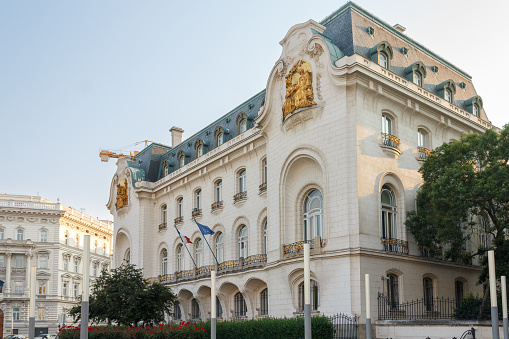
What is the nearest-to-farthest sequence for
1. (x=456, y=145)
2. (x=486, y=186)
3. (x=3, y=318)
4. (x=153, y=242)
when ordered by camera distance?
(x=486, y=186), (x=456, y=145), (x=153, y=242), (x=3, y=318)

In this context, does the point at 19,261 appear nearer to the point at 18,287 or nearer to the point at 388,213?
the point at 18,287

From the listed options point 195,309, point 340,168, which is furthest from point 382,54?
point 195,309

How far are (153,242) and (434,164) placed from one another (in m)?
28.8

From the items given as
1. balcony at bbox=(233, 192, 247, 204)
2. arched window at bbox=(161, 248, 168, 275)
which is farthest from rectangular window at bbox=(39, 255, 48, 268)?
balcony at bbox=(233, 192, 247, 204)

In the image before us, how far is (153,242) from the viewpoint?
51.5 m

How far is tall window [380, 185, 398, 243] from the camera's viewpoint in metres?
31.0

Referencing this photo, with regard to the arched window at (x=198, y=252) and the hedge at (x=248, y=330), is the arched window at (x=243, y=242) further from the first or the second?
the hedge at (x=248, y=330)

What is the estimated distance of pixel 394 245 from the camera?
101ft

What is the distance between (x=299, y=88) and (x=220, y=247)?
15.9 meters

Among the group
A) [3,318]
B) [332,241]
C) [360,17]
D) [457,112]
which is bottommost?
[3,318]

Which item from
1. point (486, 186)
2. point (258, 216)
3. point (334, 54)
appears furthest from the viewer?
point (258, 216)

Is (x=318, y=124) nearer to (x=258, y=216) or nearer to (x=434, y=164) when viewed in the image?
(x=434, y=164)

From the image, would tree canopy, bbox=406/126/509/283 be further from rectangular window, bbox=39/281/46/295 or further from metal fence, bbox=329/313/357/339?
rectangular window, bbox=39/281/46/295

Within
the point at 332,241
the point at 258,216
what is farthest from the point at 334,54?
the point at 258,216
